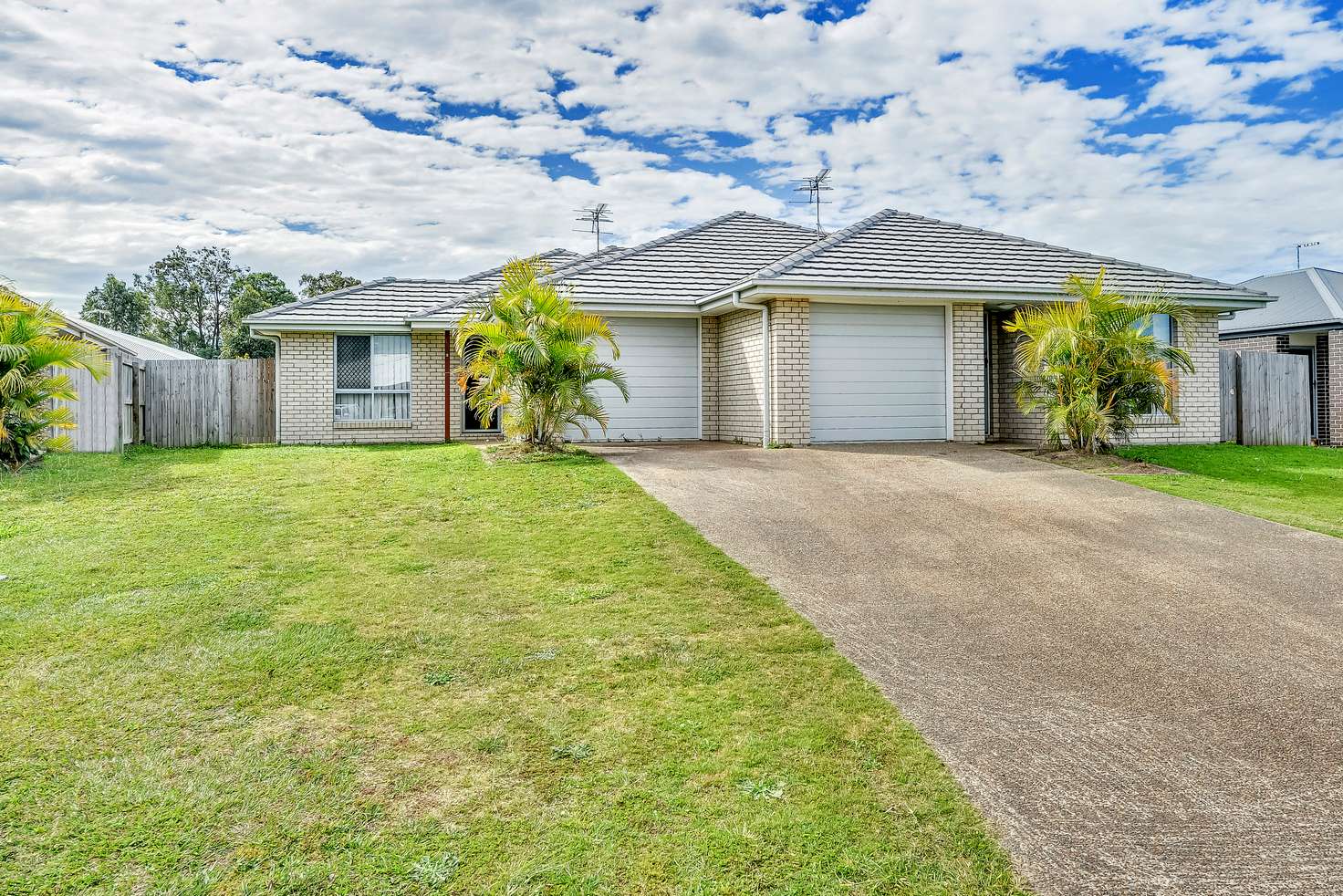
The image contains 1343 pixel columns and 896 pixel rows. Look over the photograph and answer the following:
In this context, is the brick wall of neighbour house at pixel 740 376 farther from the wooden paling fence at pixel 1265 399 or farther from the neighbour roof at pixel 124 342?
the neighbour roof at pixel 124 342

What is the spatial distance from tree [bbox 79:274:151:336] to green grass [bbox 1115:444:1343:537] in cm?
6799

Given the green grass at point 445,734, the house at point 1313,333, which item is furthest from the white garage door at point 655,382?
the house at point 1313,333

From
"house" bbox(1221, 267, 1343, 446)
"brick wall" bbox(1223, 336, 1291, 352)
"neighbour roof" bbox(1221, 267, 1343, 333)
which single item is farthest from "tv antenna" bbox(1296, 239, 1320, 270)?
"brick wall" bbox(1223, 336, 1291, 352)

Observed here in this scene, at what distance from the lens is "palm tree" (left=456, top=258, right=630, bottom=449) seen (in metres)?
11.9

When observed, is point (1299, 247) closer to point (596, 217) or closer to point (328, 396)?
point (596, 217)

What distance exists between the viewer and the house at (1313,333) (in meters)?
19.1

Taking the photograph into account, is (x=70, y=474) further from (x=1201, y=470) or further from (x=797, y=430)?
(x=1201, y=470)

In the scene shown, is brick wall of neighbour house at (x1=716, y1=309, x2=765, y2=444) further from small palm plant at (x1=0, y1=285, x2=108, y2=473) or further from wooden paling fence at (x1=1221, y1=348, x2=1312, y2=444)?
small palm plant at (x1=0, y1=285, x2=108, y2=473)

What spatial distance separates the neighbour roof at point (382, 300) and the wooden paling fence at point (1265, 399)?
14039 millimetres

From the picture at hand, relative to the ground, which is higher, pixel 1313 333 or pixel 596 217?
pixel 596 217

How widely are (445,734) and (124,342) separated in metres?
30.6

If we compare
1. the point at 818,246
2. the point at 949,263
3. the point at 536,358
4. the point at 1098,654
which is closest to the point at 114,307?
the point at 536,358

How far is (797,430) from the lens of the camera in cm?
1367

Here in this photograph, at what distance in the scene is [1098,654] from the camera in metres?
4.70
